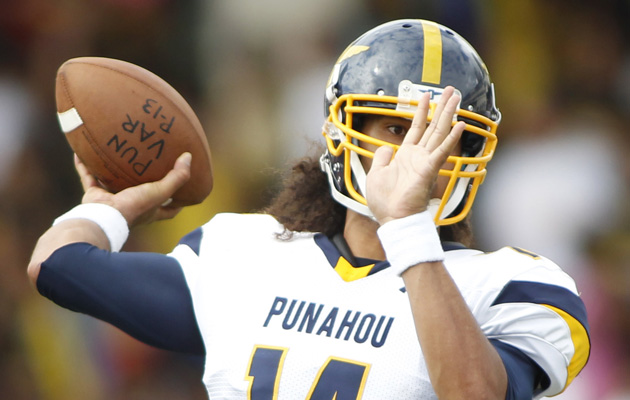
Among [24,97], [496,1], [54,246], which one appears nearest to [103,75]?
[54,246]

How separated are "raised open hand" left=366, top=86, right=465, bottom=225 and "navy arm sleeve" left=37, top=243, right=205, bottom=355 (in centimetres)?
64

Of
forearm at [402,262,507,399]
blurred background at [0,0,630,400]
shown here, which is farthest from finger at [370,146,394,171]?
blurred background at [0,0,630,400]

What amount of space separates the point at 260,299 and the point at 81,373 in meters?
2.42

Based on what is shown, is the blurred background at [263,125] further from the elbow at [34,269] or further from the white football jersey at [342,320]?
the elbow at [34,269]

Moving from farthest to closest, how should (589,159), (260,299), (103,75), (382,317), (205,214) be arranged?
(205,214) < (589,159) < (103,75) < (260,299) < (382,317)

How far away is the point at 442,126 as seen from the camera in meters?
1.79

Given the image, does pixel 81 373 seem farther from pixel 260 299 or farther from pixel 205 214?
pixel 260 299

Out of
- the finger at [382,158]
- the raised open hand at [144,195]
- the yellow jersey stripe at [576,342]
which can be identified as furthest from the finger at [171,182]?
the yellow jersey stripe at [576,342]

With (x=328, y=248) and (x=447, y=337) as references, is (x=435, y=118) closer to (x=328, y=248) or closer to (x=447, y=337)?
(x=447, y=337)

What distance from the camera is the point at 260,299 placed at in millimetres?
2086

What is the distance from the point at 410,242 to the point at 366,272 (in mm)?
387

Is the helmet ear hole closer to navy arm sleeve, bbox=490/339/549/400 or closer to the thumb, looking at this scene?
navy arm sleeve, bbox=490/339/549/400

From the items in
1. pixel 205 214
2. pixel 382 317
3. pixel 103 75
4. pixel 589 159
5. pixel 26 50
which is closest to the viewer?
pixel 382 317

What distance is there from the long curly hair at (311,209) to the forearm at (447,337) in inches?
23.6
